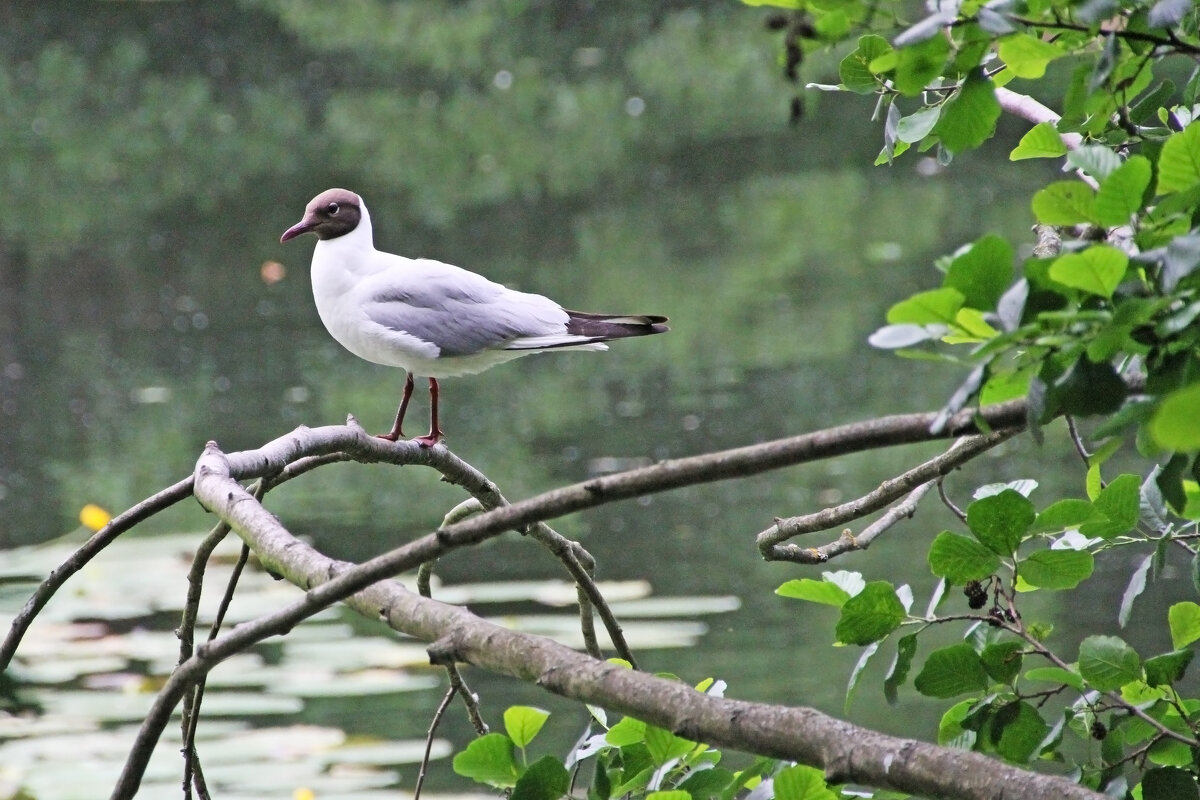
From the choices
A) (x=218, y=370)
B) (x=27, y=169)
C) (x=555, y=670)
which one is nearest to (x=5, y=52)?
(x=27, y=169)

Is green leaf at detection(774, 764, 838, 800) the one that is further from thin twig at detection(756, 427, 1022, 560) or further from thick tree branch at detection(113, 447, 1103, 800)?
thin twig at detection(756, 427, 1022, 560)

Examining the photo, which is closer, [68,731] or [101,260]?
[68,731]

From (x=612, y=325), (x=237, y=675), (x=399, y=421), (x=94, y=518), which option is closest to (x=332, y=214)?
(x=399, y=421)

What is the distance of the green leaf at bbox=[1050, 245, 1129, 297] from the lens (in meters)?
0.88

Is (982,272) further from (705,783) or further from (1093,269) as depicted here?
(705,783)

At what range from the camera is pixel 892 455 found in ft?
19.8

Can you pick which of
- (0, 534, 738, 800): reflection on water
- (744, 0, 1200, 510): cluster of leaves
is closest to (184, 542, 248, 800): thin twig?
(744, 0, 1200, 510): cluster of leaves

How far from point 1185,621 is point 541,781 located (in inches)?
22.8

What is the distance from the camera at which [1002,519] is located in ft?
3.98

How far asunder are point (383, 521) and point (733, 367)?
207 cm

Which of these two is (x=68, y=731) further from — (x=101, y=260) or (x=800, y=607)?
(x=101, y=260)

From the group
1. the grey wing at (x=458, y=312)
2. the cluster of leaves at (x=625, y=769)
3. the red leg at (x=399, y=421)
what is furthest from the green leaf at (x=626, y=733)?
the grey wing at (x=458, y=312)

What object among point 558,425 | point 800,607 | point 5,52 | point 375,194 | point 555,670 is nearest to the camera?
point 555,670

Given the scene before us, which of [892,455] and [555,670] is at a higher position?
[555,670]
